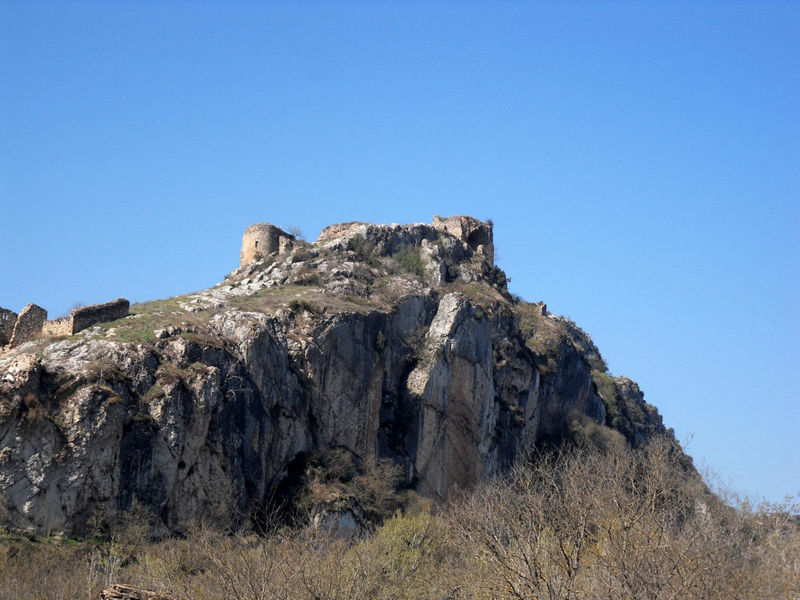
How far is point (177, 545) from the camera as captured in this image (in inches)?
1839

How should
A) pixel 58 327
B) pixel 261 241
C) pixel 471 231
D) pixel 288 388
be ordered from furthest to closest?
pixel 471 231 → pixel 261 241 → pixel 288 388 → pixel 58 327

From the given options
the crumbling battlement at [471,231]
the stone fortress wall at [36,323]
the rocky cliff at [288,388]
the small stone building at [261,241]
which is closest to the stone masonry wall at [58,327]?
the stone fortress wall at [36,323]

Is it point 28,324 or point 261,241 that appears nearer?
point 28,324

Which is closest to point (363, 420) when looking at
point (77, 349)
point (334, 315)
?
point (334, 315)

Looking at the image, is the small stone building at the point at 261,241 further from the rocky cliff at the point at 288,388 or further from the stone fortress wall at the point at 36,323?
the stone fortress wall at the point at 36,323

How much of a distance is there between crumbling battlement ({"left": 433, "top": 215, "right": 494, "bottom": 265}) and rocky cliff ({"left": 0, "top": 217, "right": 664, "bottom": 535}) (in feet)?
10.5

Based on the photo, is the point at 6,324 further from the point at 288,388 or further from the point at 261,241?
the point at 261,241

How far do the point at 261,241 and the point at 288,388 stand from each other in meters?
21.9

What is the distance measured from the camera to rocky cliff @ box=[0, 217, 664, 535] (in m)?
47.6

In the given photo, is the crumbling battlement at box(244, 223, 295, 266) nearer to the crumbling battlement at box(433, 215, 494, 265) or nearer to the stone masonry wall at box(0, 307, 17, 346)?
the crumbling battlement at box(433, 215, 494, 265)

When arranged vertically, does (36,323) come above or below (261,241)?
below

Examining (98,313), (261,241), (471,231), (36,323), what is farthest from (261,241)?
(36,323)

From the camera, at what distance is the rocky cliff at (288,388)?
156ft

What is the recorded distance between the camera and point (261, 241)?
76.6 m
